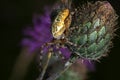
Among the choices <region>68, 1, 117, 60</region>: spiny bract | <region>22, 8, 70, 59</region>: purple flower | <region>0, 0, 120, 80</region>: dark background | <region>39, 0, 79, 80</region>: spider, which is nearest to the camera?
<region>68, 1, 117, 60</region>: spiny bract

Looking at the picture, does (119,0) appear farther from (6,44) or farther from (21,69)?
(6,44)

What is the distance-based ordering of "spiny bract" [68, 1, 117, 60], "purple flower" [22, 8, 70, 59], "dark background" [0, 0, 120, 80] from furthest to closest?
"dark background" [0, 0, 120, 80], "purple flower" [22, 8, 70, 59], "spiny bract" [68, 1, 117, 60]

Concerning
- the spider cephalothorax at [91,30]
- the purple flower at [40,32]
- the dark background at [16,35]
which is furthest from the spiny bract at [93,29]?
the dark background at [16,35]

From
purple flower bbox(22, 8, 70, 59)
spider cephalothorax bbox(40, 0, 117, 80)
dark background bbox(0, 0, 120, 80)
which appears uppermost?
spider cephalothorax bbox(40, 0, 117, 80)

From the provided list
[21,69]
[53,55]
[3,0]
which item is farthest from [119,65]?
[53,55]

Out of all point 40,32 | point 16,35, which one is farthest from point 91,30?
point 16,35

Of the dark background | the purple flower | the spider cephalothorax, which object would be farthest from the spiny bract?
the dark background

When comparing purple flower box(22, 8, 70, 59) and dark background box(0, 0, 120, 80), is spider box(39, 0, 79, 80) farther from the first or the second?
dark background box(0, 0, 120, 80)
